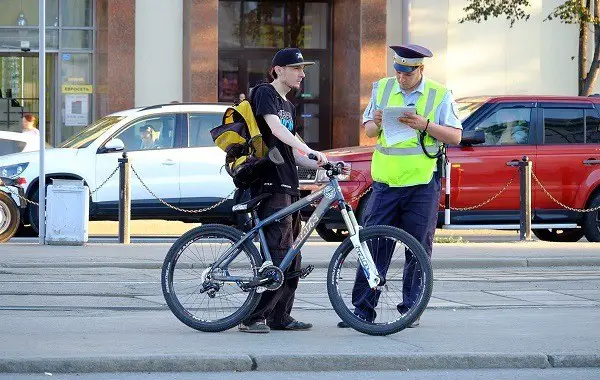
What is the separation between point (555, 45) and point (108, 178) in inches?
495

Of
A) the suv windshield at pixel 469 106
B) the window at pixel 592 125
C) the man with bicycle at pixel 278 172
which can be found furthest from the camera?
the window at pixel 592 125

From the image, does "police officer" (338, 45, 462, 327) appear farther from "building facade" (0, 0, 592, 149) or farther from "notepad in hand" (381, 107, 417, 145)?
"building facade" (0, 0, 592, 149)

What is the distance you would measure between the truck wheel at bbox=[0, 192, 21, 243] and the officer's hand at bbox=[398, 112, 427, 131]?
883 cm

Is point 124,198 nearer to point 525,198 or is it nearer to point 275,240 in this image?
point 525,198

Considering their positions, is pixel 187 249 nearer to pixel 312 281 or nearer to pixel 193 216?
pixel 312 281

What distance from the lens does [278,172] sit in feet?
29.1

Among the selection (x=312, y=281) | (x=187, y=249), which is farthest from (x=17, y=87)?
(x=187, y=249)

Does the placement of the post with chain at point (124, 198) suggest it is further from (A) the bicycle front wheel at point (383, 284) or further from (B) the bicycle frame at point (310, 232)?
(A) the bicycle front wheel at point (383, 284)

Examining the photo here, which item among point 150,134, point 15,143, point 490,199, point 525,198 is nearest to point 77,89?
point 15,143

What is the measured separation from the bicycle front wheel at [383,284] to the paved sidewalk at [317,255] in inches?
215

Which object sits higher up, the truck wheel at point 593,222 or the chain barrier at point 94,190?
the chain barrier at point 94,190

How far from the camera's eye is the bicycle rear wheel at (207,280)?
28.9 feet

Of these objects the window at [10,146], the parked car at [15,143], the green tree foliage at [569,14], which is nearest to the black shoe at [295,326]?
the parked car at [15,143]

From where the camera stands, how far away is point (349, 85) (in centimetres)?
2619
